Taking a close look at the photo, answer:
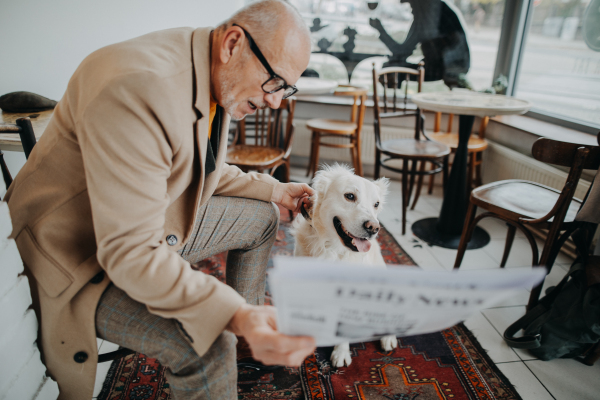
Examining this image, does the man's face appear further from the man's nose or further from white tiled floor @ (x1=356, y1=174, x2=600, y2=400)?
white tiled floor @ (x1=356, y1=174, x2=600, y2=400)

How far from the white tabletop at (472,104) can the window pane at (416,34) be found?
1.16m

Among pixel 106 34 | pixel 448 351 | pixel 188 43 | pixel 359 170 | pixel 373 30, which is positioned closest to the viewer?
pixel 188 43

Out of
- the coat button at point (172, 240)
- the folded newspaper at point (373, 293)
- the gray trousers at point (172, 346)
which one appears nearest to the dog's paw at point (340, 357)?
the gray trousers at point (172, 346)

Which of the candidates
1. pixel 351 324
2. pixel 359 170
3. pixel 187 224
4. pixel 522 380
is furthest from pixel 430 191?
pixel 351 324

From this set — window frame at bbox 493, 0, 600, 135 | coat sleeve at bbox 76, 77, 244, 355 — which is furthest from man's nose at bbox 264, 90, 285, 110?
window frame at bbox 493, 0, 600, 135

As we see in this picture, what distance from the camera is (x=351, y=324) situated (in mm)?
583

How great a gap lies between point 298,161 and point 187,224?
319 centimetres

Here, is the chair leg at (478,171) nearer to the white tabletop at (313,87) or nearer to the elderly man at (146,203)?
the white tabletop at (313,87)

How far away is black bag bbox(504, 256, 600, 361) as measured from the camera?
1380mm

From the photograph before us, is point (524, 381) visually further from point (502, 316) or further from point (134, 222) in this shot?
point (134, 222)

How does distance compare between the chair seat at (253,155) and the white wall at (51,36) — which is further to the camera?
the chair seat at (253,155)

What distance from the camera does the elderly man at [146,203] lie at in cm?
71

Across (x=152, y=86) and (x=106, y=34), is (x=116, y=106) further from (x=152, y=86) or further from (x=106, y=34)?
(x=106, y=34)

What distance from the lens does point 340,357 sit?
148cm
